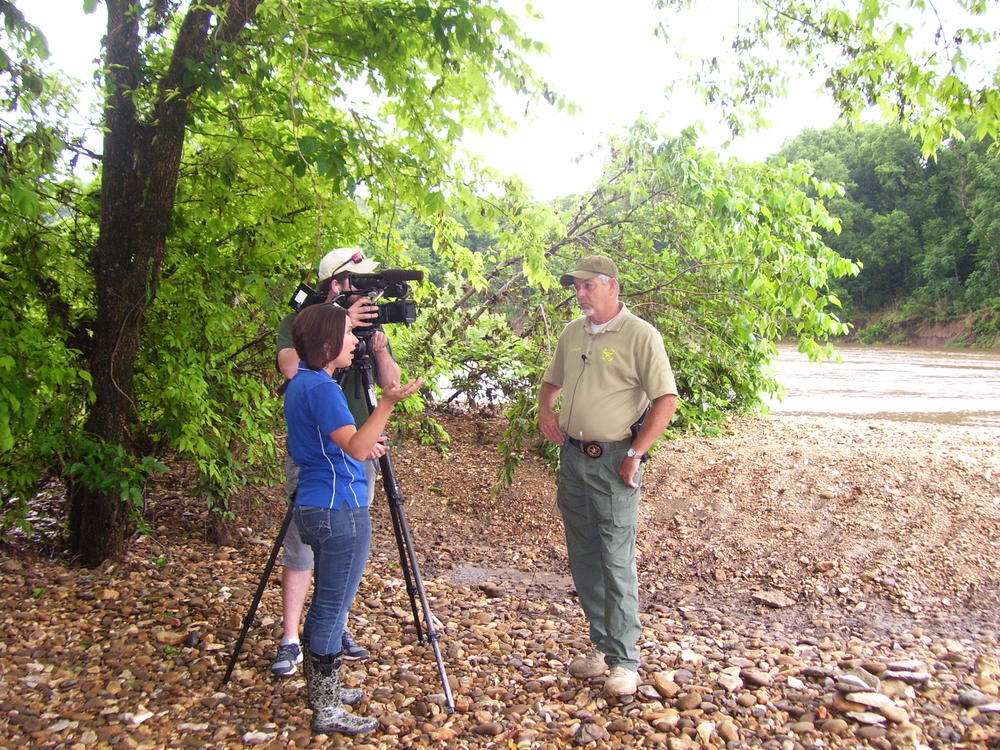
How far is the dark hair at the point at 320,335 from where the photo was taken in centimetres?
252

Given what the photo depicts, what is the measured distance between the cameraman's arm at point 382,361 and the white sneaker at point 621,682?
1389mm

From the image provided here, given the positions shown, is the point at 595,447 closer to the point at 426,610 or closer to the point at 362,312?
the point at 426,610

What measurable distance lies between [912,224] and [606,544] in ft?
171

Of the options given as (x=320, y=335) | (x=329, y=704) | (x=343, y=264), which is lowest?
(x=329, y=704)

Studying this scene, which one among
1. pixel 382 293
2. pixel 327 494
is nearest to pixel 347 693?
pixel 327 494

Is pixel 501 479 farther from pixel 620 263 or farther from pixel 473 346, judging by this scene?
pixel 620 263

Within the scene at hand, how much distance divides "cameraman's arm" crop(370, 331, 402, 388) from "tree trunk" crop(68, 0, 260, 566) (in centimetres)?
147

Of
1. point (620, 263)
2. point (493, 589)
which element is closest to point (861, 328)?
point (620, 263)

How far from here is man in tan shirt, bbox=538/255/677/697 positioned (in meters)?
2.97

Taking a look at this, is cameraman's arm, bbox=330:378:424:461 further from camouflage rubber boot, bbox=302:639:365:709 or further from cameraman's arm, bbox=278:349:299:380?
camouflage rubber boot, bbox=302:639:365:709

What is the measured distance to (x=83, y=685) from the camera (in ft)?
9.20

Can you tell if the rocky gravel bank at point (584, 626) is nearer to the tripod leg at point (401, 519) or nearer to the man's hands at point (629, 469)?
the tripod leg at point (401, 519)

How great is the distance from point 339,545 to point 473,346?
15.8 feet

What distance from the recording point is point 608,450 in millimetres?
3059
